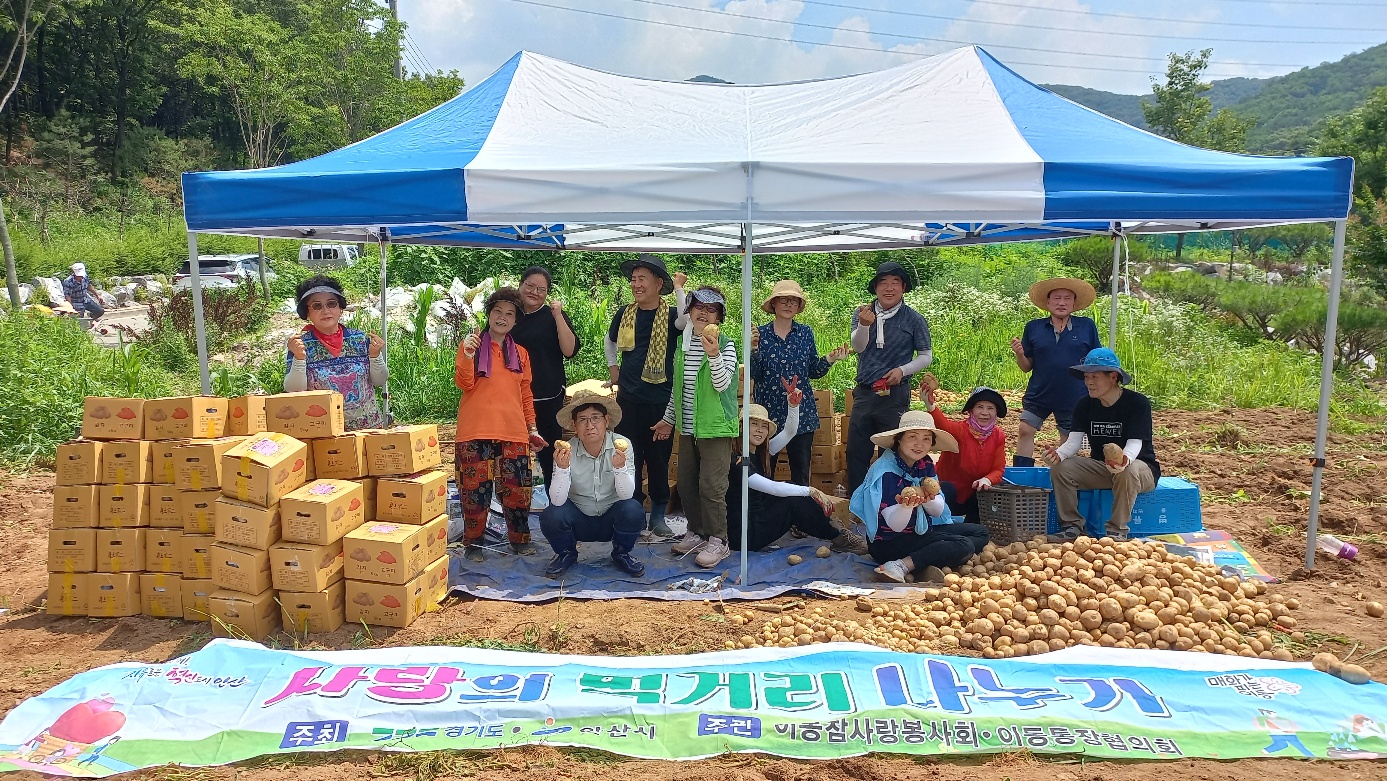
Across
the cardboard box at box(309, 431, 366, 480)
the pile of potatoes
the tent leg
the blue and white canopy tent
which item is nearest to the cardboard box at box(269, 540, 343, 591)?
the cardboard box at box(309, 431, 366, 480)

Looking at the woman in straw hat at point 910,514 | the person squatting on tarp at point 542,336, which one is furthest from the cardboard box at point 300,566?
the woman in straw hat at point 910,514

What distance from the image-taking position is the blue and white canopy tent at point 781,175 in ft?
12.5

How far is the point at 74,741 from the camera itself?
2867 mm

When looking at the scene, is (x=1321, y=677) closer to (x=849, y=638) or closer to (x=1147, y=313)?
(x=849, y=638)

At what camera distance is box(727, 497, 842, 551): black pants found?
496 cm

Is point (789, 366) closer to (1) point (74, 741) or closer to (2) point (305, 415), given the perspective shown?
(2) point (305, 415)

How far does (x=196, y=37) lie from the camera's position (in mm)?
22109

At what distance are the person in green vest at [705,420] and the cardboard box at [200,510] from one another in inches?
93.2

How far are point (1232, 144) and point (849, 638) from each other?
40982 mm

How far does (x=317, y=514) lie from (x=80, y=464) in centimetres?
134

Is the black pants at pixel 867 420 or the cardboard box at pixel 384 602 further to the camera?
the black pants at pixel 867 420

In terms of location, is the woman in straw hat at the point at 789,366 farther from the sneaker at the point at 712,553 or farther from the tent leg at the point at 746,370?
the tent leg at the point at 746,370

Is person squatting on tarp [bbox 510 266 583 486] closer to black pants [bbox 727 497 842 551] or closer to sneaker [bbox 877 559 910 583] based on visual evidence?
black pants [bbox 727 497 842 551]

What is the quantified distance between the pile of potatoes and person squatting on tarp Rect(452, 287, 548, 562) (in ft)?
5.18
